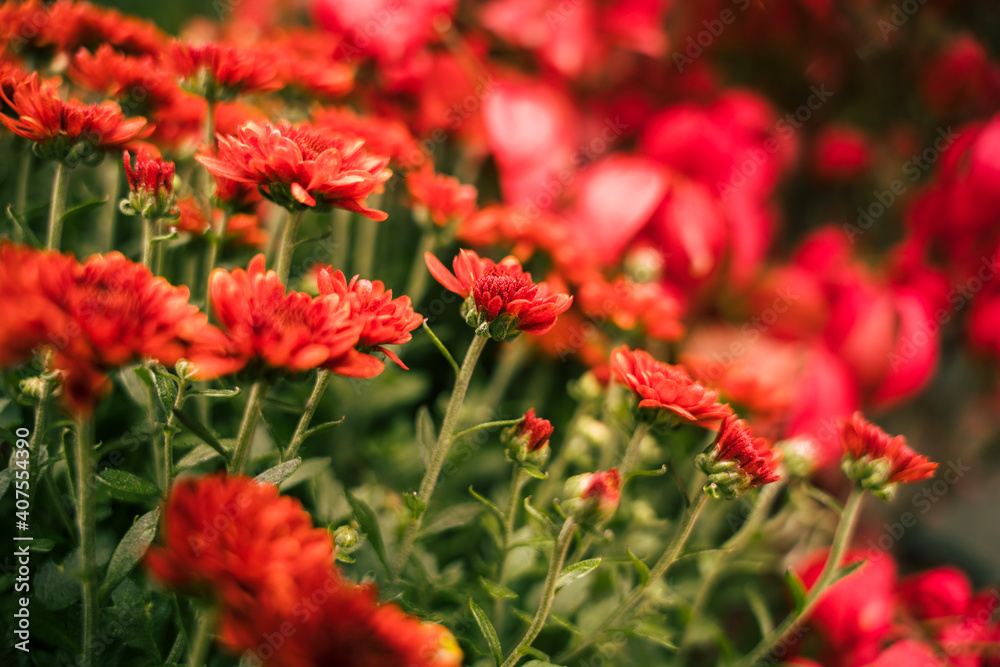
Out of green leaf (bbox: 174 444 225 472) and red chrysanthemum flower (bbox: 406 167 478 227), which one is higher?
red chrysanthemum flower (bbox: 406 167 478 227)

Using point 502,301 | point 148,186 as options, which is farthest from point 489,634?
point 148,186

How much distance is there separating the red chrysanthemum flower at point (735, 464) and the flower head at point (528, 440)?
7cm

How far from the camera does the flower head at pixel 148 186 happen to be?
0.28 metres

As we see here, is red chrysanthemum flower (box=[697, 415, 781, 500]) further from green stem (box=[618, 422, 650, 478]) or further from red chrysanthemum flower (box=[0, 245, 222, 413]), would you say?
red chrysanthemum flower (box=[0, 245, 222, 413])

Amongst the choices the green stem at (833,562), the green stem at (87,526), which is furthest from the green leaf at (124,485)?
the green stem at (833,562)

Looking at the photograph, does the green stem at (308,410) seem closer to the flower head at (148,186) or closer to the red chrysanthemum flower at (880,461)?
the flower head at (148,186)

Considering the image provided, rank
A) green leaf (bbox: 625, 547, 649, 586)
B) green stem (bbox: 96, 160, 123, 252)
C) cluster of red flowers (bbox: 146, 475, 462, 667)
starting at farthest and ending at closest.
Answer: green stem (bbox: 96, 160, 123, 252) → green leaf (bbox: 625, 547, 649, 586) → cluster of red flowers (bbox: 146, 475, 462, 667)

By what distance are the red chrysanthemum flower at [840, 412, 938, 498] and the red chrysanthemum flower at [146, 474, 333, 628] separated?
0.26 metres

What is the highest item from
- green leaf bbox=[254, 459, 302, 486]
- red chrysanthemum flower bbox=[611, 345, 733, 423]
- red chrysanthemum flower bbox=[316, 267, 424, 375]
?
red chrysanthemum flower bbox=[316, 267, 424, 375]

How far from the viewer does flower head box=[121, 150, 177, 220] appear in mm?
283

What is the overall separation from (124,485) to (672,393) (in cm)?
23

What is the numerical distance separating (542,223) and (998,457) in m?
0.56

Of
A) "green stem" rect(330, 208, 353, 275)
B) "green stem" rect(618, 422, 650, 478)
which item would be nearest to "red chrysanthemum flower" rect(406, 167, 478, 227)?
"green stem" rect(330, 208, 353, 275)

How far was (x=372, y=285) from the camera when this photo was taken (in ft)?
0.89
